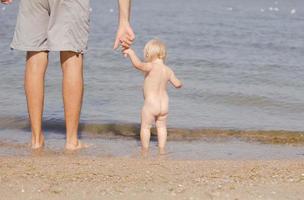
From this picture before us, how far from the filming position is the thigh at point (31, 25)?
17.2 ft

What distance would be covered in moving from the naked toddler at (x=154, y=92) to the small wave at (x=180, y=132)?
2.44ft

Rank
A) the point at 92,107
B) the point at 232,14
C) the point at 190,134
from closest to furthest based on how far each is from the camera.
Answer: the point at 190,134 < the point at 92,107 < the point at 232,14

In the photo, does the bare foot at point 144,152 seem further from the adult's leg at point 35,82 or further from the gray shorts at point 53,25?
the gray shorts at point 53,25

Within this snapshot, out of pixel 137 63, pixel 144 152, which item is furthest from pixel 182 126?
pixel 137 63

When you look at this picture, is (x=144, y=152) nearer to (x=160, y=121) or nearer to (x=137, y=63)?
(x=160, y=121)

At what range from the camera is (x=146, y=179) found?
423 centimetres

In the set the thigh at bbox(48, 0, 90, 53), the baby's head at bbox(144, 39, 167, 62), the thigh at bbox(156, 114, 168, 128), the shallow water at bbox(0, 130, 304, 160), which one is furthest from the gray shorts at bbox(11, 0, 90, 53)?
the thigh at bbox(156, 114, 168, 128)

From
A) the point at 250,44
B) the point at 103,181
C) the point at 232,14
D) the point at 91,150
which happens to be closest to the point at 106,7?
the point at 232,14

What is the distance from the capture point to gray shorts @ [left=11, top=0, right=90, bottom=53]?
5.14m

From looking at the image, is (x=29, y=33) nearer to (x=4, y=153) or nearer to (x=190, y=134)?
(x=4, y=153)

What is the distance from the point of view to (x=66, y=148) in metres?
5.58

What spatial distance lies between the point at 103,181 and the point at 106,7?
766 inches

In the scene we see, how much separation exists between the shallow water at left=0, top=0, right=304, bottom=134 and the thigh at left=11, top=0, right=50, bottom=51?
198 centimetres

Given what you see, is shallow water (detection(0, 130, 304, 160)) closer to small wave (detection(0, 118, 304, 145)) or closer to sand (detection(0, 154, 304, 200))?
small wave (detection(0, 118, 304, 145))
